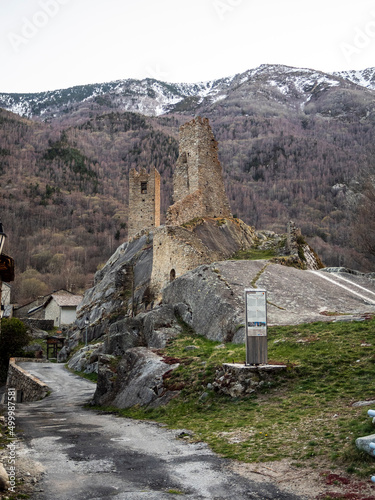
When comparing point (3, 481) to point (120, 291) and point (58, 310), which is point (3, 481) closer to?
point (120, 291)

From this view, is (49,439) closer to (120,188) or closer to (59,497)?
(59,497)

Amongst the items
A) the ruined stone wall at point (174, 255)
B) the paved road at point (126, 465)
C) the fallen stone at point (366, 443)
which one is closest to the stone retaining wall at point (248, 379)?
the paved road at point (126, 465)

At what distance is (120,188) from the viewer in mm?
152500

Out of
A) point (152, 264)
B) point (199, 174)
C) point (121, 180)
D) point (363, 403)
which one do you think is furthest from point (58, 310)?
point (121, 180)

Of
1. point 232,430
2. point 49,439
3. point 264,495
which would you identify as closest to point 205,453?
point 232,430

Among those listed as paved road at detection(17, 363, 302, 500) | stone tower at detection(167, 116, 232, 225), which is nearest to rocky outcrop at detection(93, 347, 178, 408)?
paved road at detection(17, 363, 302, 500)

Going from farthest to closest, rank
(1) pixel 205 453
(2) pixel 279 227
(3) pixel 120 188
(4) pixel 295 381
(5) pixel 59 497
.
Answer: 1. (3) pixel 120 188
2. (2) pixel 279 227
3. (4) pixel 295 381
4. (1) pixel 205 453
5. (5) pixel 59 497

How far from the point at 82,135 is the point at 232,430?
194 m

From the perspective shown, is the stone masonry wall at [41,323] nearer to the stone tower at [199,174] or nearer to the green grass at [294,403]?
the stone tower at [199,174]

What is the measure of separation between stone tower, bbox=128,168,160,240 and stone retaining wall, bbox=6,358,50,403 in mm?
19165

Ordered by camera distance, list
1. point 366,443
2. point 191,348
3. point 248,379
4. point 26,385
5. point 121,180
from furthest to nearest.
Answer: point 121,180 → point 26,385 → point 191,348 → point 248,379 → point 366,443

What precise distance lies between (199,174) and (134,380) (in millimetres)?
20854

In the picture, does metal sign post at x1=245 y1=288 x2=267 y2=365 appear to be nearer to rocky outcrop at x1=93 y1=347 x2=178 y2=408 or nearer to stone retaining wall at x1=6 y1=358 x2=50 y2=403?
rocky outcrop at x1=93 y1=347 x2=178 y2=408

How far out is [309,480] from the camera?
5.69 meters
